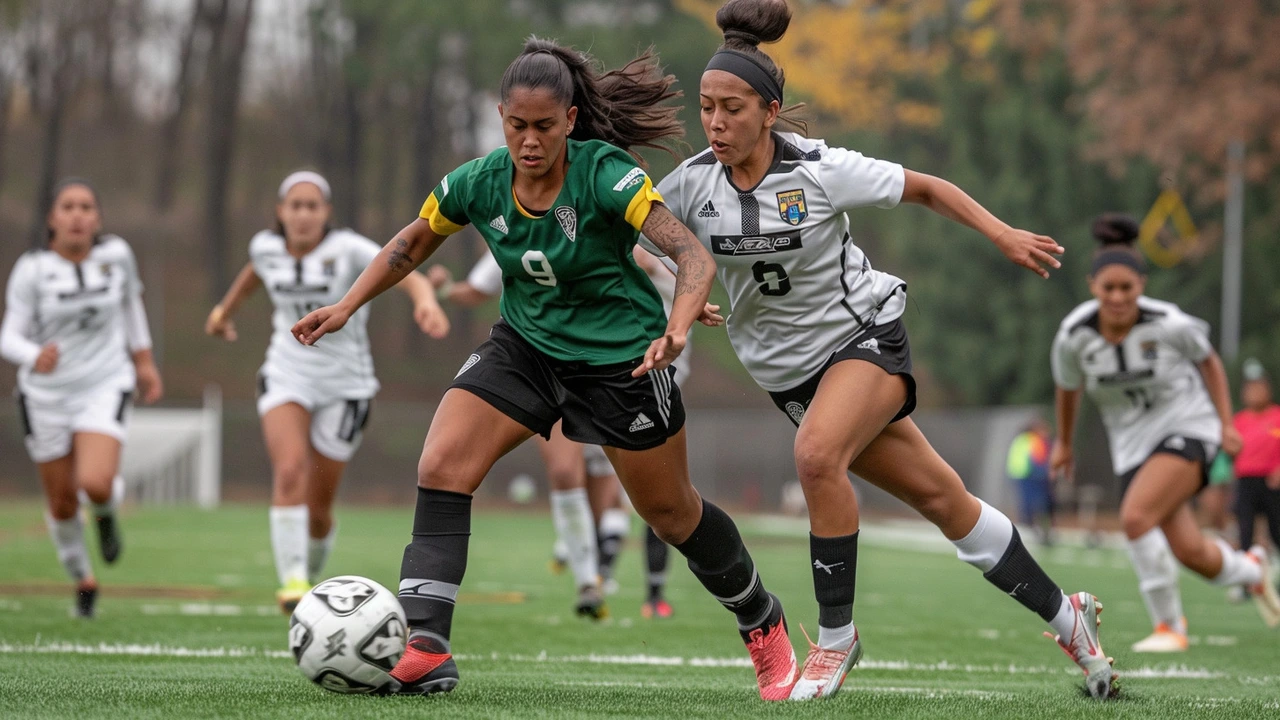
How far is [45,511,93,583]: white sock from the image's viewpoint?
885 cm

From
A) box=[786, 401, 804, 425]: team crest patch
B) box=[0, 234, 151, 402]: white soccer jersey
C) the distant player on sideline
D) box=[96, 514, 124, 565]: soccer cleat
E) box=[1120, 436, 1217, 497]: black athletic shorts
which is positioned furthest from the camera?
box=[96, 514, 124, 565]: soccer cleat

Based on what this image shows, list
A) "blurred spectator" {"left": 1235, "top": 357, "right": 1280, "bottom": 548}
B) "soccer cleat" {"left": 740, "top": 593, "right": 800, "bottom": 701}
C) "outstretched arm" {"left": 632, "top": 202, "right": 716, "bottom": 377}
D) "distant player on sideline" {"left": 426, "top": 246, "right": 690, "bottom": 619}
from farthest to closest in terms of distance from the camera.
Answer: "blurred spectator" {"left": 1235, "top": 357, "right": 1280, "bottom": 548}
"distant player on sideline" {"left": 426, "top": 246, "right": 690, "bottom": 619}
"soccer cleat" {"left": 740, "top": 593, "right": 800, "bottom": 701}
"outstretched arm" {"left": 632, "top": 202, "right": 716, "bottom": 377}

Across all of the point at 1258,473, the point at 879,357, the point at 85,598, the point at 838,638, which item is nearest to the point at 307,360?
the point at 85,598

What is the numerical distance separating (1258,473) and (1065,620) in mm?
9175

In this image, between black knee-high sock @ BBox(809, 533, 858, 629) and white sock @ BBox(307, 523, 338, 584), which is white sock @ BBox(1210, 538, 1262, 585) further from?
white sock @ BBox(307, 523, 338, 584)

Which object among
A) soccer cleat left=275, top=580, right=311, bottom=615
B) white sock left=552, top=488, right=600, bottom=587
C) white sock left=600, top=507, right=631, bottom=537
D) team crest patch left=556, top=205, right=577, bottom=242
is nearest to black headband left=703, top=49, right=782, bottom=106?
team crest patch left=556, top=205, right=577, bottom=242

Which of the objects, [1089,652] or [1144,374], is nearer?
[1089,652]

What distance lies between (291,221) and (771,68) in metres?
4.14

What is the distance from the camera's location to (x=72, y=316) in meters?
9.07

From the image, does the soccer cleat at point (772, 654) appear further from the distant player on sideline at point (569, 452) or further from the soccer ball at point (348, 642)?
the distant player on sideline at point (569, 452)

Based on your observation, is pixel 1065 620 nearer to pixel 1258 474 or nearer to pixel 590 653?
pixel 590 653

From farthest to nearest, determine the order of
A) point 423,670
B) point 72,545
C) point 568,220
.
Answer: point 72,545 < point 568,220 < point 423,670

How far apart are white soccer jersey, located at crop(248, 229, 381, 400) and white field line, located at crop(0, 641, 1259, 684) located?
216cm

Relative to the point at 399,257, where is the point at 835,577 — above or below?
below
